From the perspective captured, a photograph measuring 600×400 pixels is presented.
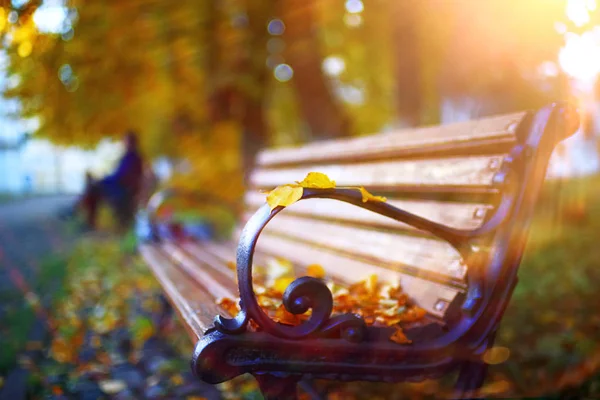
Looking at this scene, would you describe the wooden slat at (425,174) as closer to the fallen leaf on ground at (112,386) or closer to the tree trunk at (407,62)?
the fallen leaf on ground at (112,386)

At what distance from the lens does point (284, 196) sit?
1505mm

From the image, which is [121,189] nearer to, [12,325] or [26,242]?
[26,242]

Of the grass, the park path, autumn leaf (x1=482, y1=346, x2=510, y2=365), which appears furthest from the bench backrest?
the grass

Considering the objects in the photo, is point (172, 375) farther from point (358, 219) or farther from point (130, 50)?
point (130, 50)

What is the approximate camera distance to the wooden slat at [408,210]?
71.4 inches

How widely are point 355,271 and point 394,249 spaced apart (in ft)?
0.84

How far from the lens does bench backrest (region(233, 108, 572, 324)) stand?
5.83ft

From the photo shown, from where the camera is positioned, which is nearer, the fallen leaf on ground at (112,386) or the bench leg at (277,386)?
the bench leg at (277,386)

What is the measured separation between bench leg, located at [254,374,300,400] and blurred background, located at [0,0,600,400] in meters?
1.31

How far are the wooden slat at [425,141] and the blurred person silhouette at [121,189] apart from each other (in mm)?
7686

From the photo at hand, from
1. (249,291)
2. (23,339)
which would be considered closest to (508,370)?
(249,291)

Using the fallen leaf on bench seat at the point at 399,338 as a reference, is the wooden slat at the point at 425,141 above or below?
above

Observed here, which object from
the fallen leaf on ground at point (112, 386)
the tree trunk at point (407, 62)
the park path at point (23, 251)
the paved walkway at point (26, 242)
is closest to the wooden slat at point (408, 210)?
the fallen leaf on ground at point (112, 386)

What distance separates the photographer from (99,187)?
10609 mm
